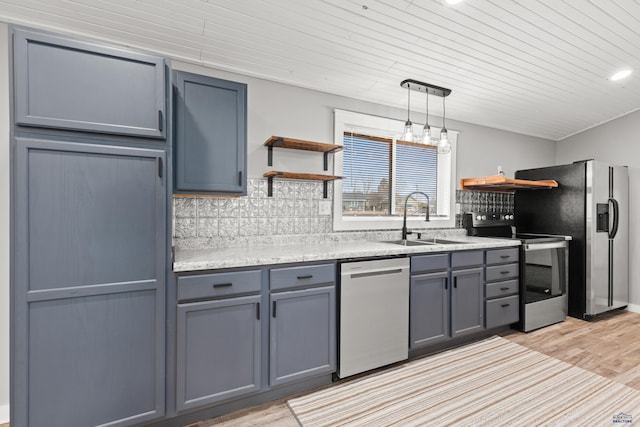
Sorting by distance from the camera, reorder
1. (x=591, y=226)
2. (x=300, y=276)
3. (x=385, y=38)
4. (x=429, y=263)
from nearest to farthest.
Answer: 1. (x=300, y=276)
2. (x=385, y=38)
3. (x=429, y=263)
4. (x=591, y=226)

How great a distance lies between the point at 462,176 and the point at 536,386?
91.1 inches

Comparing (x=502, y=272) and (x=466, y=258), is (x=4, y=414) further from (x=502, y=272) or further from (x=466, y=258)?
(x=502, y=272)

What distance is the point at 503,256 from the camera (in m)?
3.03

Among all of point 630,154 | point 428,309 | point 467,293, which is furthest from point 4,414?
point 630,154

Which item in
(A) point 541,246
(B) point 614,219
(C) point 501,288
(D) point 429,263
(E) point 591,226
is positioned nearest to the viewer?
(D) point 429,263

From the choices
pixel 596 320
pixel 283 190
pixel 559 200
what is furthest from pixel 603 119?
pixel 283 190

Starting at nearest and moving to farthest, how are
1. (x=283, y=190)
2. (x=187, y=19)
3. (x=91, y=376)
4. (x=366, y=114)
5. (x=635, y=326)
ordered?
(x=91, y=376) < (x=187, y=19) < (x=283, y=190) < (x=366, y=114) < (x=635, y=326)

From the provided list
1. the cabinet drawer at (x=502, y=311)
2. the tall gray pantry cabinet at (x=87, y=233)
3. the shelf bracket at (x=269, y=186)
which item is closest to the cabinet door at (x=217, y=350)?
the tall gray pantry cabinet at (x=87, y=233)

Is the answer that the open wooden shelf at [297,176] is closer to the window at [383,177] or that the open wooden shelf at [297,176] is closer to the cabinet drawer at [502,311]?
the window at [383,177]

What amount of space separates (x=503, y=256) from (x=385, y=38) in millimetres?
2277

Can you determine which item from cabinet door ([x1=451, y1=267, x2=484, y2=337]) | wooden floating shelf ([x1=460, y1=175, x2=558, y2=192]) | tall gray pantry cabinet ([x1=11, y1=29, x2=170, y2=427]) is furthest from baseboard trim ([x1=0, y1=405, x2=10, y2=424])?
wooden floating shelf ([x1=460, y1=175, x2=558, y2=192])

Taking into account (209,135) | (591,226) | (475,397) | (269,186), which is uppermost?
(209,135)

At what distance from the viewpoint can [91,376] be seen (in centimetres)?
156

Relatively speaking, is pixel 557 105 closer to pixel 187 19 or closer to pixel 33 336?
pixel 187 19
